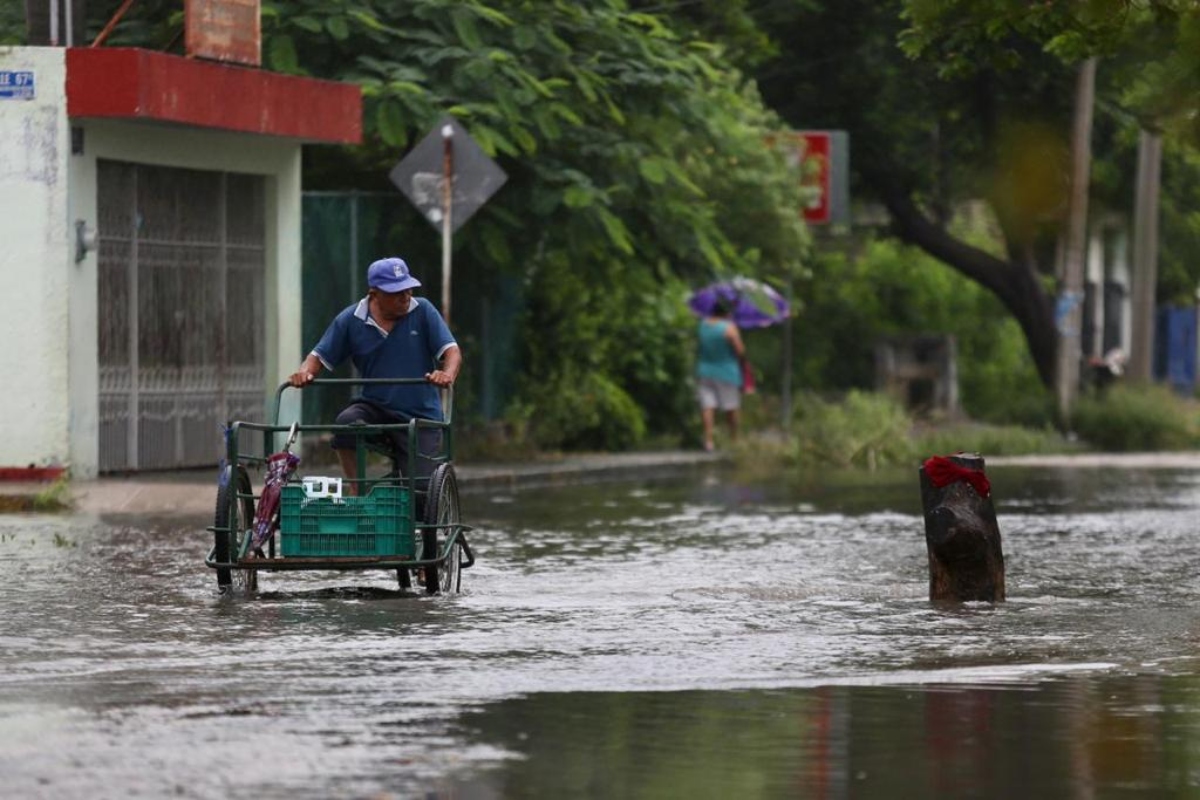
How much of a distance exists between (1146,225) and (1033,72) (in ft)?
10.0

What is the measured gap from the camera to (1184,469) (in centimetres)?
2819

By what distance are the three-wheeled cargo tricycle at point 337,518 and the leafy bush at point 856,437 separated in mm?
15473

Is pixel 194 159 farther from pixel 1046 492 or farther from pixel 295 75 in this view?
pixel 1046 492

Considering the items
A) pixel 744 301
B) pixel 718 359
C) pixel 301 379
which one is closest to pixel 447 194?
pixel 718 359

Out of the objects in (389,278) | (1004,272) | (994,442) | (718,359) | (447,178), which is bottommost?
(994,442)

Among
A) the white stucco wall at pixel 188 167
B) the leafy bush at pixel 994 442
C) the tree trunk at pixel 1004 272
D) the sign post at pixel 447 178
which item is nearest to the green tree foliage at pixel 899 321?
the tree trunk at pixel 1004 272

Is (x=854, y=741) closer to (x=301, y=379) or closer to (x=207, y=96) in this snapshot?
(x=301, y=379)

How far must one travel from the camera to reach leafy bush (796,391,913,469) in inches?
1140

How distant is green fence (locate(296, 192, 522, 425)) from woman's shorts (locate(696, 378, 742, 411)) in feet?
13.0

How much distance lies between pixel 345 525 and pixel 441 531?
22.3 inches

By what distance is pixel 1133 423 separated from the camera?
33438mm

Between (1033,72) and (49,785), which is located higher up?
(1033,72)

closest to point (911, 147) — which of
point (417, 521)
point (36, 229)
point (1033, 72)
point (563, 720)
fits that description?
point (1033, 72)

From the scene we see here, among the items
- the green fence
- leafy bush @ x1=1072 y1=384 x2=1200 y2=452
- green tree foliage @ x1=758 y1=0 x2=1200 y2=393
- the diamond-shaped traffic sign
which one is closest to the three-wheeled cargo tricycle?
the diamond-shaped traffic sign
